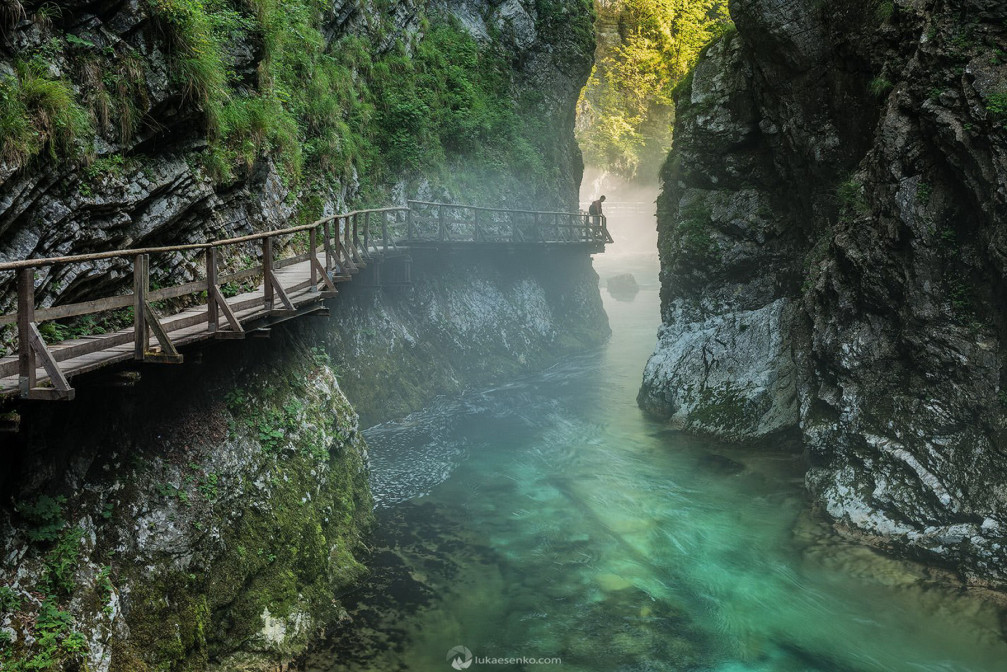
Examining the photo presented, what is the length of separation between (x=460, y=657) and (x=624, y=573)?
350 centimetres

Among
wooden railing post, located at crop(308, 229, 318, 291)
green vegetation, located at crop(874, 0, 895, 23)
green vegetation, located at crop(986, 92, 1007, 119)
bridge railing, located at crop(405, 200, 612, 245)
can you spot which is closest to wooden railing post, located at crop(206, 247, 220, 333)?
wooden railing post, located at crop(308, 229, 318, 291)

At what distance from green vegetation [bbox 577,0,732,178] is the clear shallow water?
97.9 ft

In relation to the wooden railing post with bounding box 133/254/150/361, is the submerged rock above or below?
below

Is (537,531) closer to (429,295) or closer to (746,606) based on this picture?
(746,606)

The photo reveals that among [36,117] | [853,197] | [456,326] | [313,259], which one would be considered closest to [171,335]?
[36,117]

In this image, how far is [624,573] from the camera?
11727mm

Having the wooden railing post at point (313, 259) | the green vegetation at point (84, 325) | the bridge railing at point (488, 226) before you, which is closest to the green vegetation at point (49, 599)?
the green vegetation at point (84, 325)

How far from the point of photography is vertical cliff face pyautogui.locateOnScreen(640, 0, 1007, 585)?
11.7 m

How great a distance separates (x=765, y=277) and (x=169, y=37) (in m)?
14.9

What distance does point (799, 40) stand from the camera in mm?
16250

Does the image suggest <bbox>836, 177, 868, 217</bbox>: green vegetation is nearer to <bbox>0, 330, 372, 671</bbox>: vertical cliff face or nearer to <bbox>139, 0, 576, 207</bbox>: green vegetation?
<bbox>0, 330, 372, 671</bbox>: vertical cliff face

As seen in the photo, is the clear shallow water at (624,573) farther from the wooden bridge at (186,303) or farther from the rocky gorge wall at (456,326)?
the wooden bridge at (186,303)

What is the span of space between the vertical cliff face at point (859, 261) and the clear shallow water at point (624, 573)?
1.28 meters

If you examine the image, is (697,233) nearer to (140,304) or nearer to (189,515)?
(189,515)
